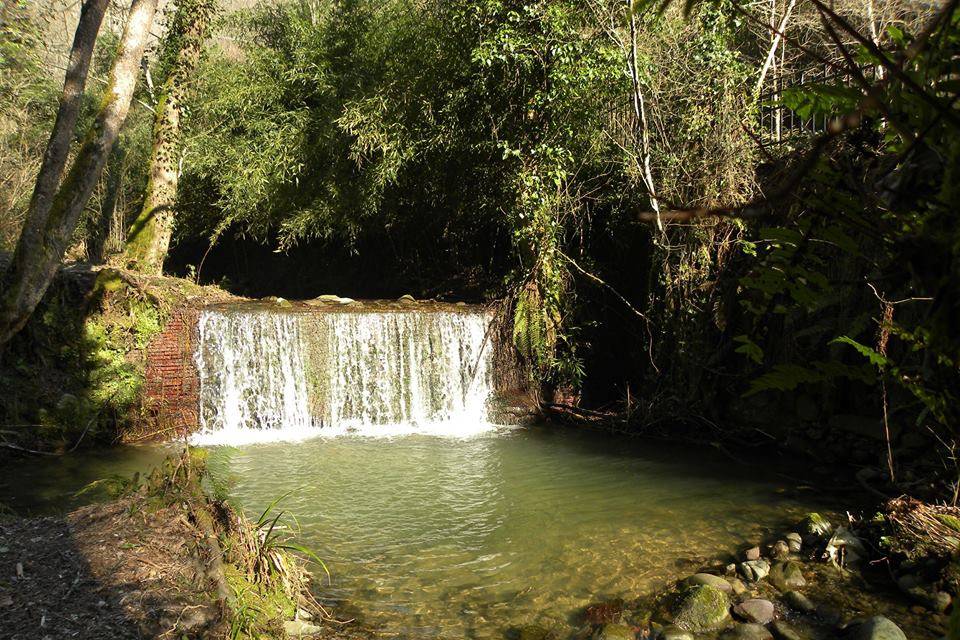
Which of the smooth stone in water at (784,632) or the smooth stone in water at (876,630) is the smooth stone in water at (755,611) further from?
the smooth stone in water at (876,630)

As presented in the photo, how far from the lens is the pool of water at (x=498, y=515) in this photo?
4.80 meters

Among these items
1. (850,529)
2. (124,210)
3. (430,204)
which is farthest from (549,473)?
(124,210)

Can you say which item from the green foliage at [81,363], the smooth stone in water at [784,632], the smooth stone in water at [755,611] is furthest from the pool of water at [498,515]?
the green foliage at [81,363]

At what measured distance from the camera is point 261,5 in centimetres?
1667

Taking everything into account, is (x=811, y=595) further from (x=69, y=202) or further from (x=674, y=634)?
(x=69, y=202)

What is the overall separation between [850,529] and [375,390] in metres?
6.44

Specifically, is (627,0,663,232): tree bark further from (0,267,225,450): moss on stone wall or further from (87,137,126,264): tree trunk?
Result: (87,137,126,264): tree trunk

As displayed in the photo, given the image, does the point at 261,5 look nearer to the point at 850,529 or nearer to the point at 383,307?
the point at 383,307

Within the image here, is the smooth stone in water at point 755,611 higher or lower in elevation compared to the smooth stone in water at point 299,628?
lower

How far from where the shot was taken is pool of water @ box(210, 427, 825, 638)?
480cm

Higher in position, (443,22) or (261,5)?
(261,5)

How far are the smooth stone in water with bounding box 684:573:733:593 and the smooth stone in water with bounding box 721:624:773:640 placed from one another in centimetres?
42

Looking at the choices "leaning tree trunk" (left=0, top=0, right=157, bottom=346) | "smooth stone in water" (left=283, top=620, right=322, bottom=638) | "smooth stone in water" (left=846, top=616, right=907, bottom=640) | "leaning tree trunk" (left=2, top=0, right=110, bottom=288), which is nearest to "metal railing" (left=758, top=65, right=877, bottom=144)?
"smooth stone in water" (left=846, top=616, right=907, bottom=640)

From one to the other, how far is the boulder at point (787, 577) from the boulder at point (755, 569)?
0.05 meters
